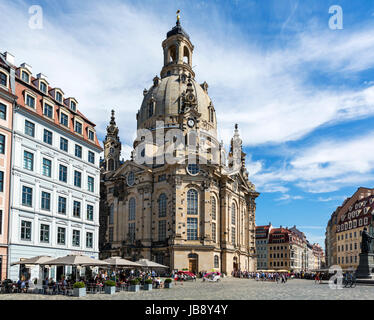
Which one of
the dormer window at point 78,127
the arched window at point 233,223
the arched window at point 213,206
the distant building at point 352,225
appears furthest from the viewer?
the distant building at point 352,225

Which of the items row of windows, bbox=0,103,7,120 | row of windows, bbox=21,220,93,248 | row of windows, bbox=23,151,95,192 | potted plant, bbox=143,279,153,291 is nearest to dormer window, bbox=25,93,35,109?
row of windows, bbox=0,103,7,120

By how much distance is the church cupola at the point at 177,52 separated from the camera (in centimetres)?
9850

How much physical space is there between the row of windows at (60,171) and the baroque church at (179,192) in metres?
26.5

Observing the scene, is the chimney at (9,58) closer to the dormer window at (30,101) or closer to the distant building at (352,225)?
the dormer window at (30,101)

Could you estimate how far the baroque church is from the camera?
2847 inches

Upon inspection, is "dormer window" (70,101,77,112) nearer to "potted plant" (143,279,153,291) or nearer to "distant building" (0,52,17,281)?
"distant building" (0,52,17,281)

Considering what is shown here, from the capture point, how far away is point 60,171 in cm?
4228

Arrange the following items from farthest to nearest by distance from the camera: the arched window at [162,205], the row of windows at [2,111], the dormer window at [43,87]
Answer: the arched window at [162,205], the dormer window at [43,87], the row of windows at [2,111]

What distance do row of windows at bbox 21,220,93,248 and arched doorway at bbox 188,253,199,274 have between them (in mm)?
27453

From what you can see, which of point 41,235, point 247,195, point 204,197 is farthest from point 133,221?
point 41,235

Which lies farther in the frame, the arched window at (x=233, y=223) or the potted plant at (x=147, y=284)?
the arched window at (x=233, y=223)

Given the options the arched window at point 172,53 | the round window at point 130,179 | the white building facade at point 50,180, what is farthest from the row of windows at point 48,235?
the arched window at point 172,53

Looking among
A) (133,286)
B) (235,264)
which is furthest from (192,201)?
(133,286)

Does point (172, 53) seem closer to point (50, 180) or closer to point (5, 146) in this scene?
point (50, 180)
